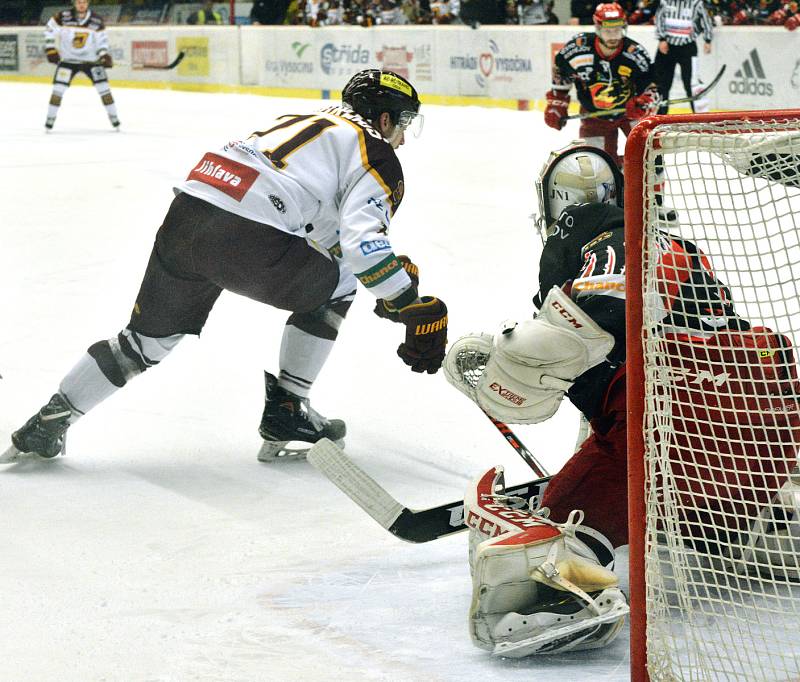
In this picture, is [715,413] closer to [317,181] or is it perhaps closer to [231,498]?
[317,181]

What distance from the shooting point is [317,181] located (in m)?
2.60

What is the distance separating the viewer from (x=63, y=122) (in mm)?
12023

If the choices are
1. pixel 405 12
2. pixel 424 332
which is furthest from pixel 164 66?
pixel 424 332

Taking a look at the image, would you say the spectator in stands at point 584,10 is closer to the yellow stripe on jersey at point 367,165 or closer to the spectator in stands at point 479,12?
the spectator in stands at point 479,12

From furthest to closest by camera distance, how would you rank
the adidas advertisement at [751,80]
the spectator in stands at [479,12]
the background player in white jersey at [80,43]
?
1. the spectator in stands at [479,12]
2. the background player in white jersey at [80,43]
3. the adidas advertisement at [751,80]

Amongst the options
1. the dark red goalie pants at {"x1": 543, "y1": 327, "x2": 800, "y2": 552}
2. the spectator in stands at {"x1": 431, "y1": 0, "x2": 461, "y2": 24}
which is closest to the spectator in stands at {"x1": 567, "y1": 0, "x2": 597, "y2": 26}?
the spectator in stands at {"x1": 431, "y1": 0, "x2": 461, "y2": 24}

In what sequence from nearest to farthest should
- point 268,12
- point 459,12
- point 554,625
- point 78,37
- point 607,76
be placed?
1. point 554,625
2. point 607,76
3. point 78,37
4. point 459,12
5. point 268,12

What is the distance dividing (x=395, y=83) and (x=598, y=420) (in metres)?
0.99

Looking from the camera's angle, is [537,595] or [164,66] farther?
[164,66]

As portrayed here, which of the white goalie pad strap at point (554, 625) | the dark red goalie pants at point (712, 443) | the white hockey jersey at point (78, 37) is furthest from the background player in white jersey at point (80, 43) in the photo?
the white goalie pad strap at point (554, 625)

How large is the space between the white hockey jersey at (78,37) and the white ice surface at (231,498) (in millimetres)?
5962

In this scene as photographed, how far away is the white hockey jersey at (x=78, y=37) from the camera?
11391mm

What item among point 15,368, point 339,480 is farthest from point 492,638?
point 15,368

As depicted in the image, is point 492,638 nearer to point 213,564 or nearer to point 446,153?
point 213,564
